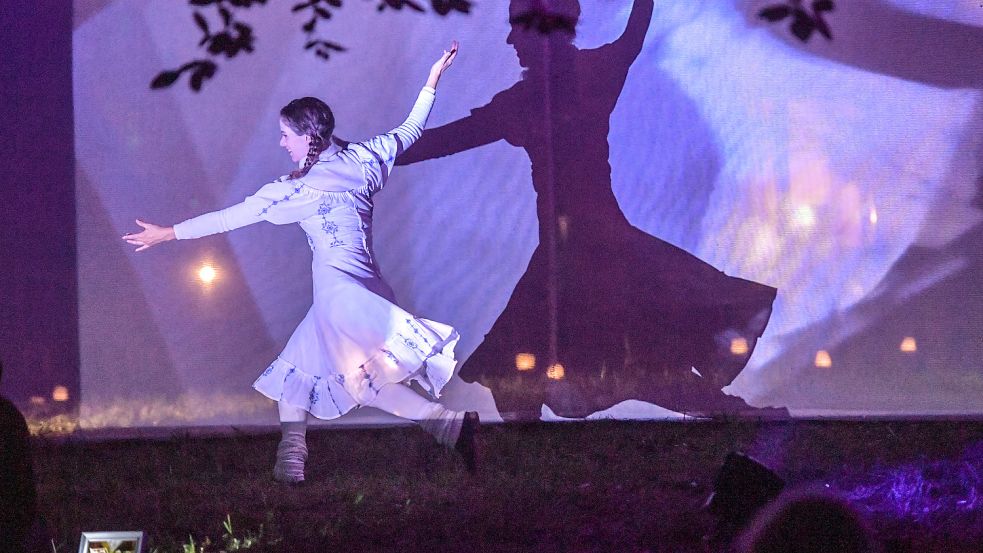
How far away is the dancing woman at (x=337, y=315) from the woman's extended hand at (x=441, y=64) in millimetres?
490

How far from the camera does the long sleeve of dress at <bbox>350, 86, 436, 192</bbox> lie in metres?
5.09

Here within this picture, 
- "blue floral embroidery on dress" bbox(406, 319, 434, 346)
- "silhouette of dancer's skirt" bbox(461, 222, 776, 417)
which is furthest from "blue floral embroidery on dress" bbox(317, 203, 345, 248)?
"silhouette of dancer's skirt" bbox(461, 222, 776, 417)

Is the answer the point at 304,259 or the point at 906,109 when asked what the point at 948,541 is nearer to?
the point at 906,109

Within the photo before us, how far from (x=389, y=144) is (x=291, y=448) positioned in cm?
181

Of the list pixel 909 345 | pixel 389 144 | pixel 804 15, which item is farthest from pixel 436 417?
pixel 804 15

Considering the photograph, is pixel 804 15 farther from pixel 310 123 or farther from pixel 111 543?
pixel 111 543

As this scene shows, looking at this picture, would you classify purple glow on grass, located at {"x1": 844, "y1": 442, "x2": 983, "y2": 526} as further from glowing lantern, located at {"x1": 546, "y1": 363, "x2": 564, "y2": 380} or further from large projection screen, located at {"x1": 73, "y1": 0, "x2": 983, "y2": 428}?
glowing lantern, located at {"x1": 546, "y1": 363, "x2": 564, "y2": 380}

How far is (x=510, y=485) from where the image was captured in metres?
4.31

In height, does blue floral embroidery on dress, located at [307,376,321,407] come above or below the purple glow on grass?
above

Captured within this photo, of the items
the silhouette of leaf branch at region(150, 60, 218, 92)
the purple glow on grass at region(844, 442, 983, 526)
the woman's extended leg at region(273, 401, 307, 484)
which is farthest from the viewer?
the silhouette of leaf branch at region(150, 60, 218, 92)

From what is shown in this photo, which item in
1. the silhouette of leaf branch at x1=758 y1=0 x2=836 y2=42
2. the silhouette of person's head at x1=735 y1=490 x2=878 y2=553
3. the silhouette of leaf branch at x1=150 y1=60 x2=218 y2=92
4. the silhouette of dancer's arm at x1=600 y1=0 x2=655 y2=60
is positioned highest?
the silhouette of leaf branch at x1=150 y1=60 x2=218 y2=92

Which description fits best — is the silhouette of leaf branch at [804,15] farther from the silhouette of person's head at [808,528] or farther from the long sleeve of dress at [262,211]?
the silhouette of person's head at [808,528]

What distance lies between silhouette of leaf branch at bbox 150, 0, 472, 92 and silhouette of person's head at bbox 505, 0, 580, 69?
0.33 meters

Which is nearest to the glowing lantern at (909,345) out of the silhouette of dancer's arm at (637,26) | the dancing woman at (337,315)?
the silhouette of dancer's arm at (637,26)
